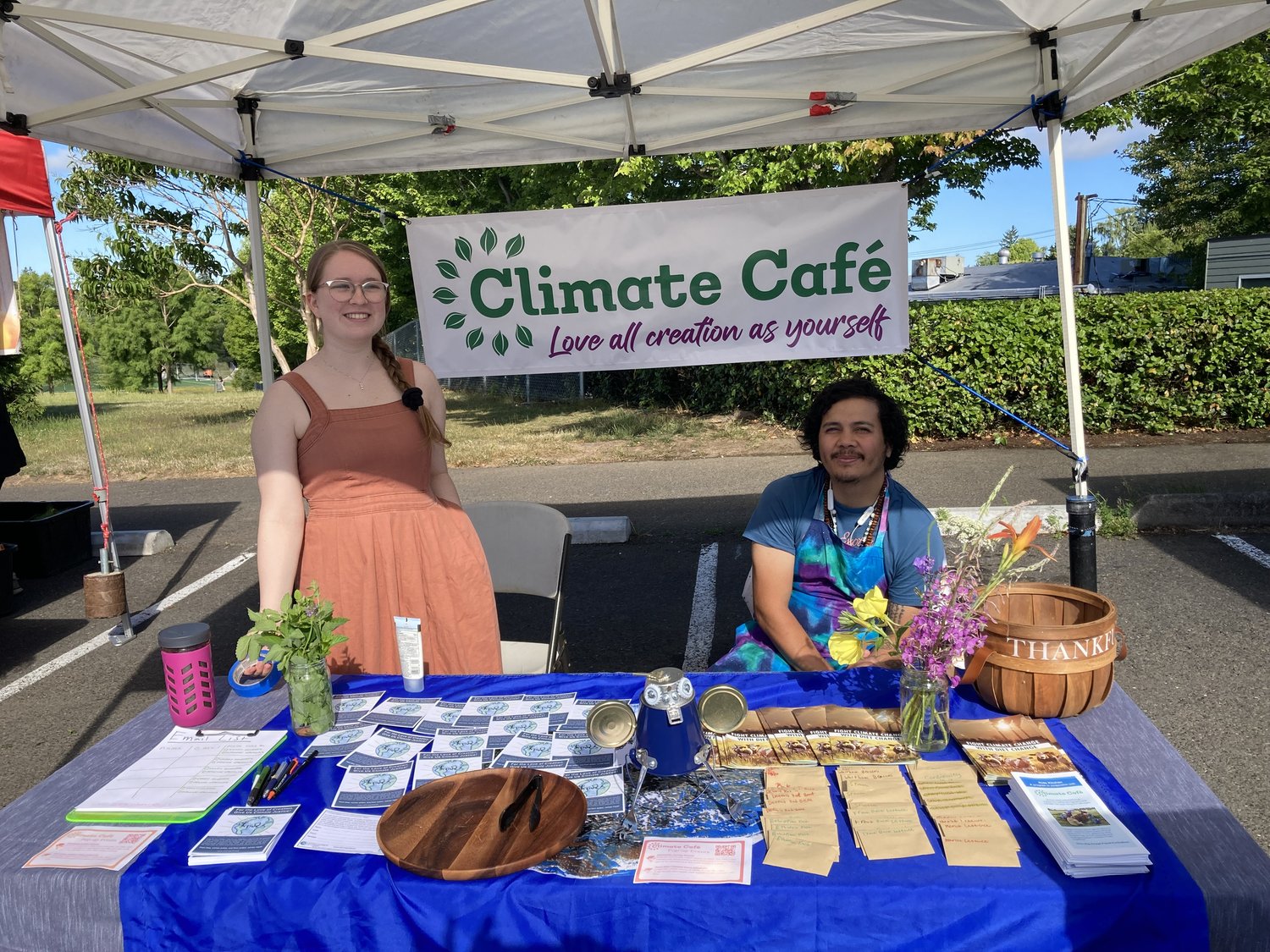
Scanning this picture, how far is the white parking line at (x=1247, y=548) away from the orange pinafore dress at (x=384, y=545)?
5.16 metres

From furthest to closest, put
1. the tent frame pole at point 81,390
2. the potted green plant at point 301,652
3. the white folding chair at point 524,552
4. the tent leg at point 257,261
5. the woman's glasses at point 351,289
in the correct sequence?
1. the tent frame pole at point 81,390
2. the tent leg at point 257,261
3. the white folding chair at point 524,552
4. the woman's glasses at point 351,289
5. the potted green plant at point 301,652

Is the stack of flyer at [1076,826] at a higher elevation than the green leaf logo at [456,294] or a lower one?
lower

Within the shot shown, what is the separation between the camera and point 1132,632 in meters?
4.60

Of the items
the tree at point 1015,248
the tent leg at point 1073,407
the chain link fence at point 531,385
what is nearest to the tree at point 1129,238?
the tree at point 1015,248

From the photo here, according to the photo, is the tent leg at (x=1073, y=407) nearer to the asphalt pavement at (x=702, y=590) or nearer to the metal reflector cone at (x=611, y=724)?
the asphalt pavement at (x=702, y=590)

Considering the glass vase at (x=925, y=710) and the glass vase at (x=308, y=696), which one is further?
the glass vase at (x=308, y=696)

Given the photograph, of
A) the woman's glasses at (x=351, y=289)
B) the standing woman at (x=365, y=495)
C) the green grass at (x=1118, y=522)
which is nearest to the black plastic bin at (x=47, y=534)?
the standing woman at (x=365, y=495)

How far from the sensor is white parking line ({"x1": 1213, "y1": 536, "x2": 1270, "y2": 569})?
5672mm

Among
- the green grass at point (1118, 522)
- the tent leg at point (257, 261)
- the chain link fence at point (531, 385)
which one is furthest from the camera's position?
the chain link fence at point (531, 385)

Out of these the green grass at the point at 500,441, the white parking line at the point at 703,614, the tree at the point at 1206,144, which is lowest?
the white parking line at the point at 703,614

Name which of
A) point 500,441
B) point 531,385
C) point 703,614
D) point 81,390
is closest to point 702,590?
point 703,614

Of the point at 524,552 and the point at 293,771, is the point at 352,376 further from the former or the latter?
the point at 293,771

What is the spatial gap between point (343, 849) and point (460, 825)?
198 mm

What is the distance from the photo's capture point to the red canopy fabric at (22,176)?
377cm
